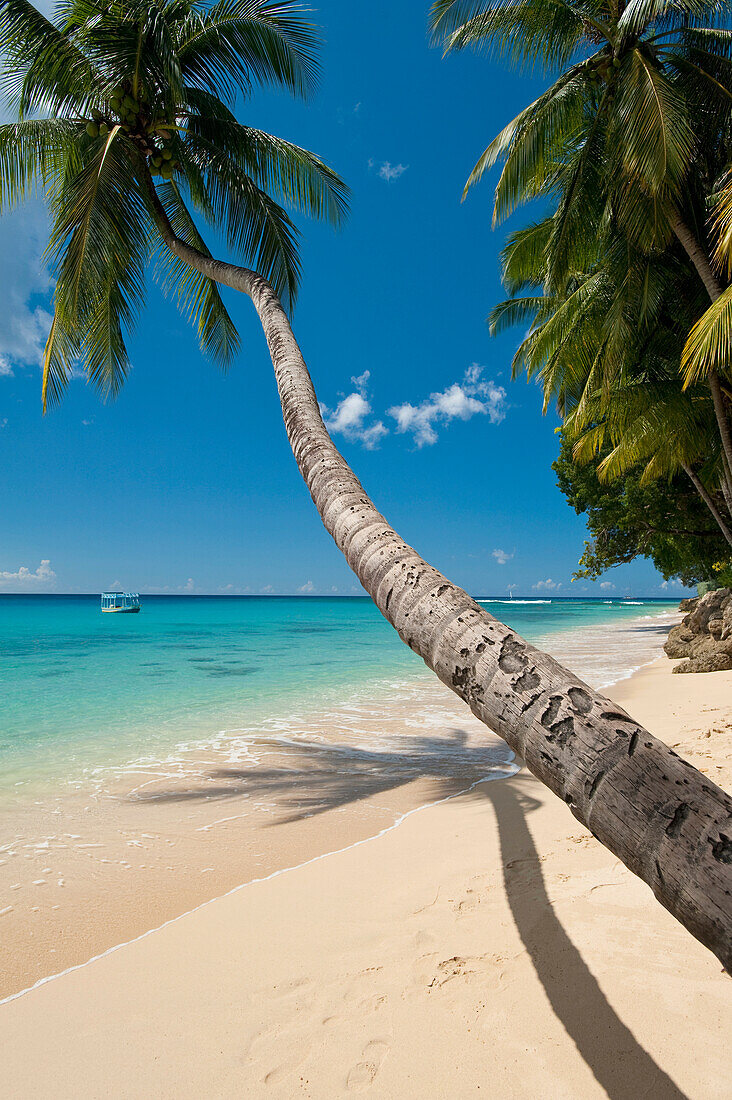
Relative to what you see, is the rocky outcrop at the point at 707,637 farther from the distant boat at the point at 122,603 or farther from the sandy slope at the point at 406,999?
the distant boat at the point at 122,603

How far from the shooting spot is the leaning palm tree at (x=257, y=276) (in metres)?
1.05

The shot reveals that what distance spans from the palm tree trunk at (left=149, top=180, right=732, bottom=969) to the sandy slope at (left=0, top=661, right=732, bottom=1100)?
1.46 metres

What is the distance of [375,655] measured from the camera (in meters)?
22.2

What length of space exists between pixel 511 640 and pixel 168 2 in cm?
859

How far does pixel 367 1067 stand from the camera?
206cm

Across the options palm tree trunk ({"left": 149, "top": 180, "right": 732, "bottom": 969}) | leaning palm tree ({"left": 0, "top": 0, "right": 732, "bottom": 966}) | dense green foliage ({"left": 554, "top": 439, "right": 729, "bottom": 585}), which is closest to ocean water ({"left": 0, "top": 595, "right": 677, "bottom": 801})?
dense green foliage ({"left": 554, "top": 439, "right": 729, "bottom": 585})

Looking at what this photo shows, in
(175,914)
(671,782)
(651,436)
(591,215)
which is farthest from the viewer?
(651,436)

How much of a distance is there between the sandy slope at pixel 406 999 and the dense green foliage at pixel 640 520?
1279 centimetres

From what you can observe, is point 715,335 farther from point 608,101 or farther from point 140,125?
point 140,125

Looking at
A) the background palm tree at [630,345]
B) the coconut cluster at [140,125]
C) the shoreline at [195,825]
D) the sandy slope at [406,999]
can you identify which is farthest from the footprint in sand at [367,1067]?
the background palm tree at [630,345]

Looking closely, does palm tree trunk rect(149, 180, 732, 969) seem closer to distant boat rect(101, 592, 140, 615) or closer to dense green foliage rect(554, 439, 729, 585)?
dense green foliage rect(554, 439, 729, 585)

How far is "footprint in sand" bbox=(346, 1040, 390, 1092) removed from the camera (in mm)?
1992

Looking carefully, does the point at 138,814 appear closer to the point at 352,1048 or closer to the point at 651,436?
the point at 352,1048

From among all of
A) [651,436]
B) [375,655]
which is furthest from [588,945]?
[375,655]
